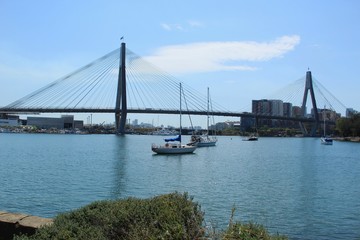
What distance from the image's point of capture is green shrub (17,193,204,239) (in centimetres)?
422

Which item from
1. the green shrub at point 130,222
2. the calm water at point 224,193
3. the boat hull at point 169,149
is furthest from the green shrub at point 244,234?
the boat hull at point 169,149

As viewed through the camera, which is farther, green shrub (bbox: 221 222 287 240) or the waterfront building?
the waterfront building

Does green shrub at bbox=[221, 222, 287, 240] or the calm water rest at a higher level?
green shrub at bbox=[221, 222, 287, 240]

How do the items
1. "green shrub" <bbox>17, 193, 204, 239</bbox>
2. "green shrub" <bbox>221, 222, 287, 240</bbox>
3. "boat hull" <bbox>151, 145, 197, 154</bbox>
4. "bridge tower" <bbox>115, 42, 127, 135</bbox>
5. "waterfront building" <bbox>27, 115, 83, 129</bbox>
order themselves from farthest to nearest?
"waterfront building" <bbox>27, 115, 83, 129</bbox>, "bridge tower" <bbox>115, 42, 127, 135</bbox>, "boat hull" <bbox>151, 145, 197, 154</bbox>, "green shrub" <bbox>17, 193, 204, 239</bbox>, "green shrub" <bbox>221, 222, 287, 240</bbox>

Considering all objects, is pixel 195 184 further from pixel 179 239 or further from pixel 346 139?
pixel 346 139

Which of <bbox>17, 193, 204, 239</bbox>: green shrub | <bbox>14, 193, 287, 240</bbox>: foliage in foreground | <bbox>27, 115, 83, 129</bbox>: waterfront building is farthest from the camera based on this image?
<bbox>27, 115, 83, 129</bbox>: waterfront building

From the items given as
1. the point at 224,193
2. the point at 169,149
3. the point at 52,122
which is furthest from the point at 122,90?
the point at 52,122

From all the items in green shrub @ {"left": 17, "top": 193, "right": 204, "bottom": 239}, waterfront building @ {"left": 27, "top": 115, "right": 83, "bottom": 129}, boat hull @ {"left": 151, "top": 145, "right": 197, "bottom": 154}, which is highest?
waterfront building @ {"left": 27, "top": 115, "right": 83, "bottom": 129}

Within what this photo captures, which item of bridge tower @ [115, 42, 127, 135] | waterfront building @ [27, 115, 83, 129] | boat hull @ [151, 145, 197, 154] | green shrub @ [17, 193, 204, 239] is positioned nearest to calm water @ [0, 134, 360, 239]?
green shrub @ [17, 193, 204, 239]

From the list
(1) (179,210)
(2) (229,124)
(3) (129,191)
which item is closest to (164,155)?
(3) (129,191)

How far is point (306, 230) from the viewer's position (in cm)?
1243

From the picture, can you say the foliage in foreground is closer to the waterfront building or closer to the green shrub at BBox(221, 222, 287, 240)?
the green shrub at BBox(221, 222, 287, 240)

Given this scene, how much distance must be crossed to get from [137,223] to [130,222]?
0.38 ft

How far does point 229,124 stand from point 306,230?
186331 mm
